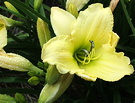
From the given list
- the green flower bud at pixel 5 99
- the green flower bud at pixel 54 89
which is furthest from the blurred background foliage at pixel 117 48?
the green flower bud at pixel 54 89

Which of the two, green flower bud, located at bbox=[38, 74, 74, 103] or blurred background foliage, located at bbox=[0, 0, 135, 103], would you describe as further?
blurred background foliage, located at bbox=[0, 0, 135, 103]

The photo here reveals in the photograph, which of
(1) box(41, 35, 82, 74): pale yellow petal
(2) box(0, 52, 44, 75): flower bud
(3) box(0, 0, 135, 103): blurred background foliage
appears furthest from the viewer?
(3) box(0, 0, 135, 103): blurred background foliage

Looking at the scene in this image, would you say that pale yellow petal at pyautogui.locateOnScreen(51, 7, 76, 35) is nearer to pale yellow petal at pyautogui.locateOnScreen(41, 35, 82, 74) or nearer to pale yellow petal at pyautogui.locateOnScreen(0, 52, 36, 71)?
pale yellow petal at pyautogui.locateOnScreen(41, 35, 82, 74)

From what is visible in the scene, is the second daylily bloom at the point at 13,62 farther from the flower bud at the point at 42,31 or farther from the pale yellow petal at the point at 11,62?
the flower bud at the point at 42,31

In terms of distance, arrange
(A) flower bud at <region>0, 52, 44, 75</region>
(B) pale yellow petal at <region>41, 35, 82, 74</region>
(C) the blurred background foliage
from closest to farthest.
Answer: (B) pale yellow petal at <region>41, 35, 82, 74</region>, (A) flower bud at <region>0, 52, 44, 75</region>, (C) the blurred background foliage

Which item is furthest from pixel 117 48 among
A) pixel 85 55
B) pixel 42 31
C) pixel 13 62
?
pixel 13 62

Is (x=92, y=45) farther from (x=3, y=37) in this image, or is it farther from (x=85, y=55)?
(x=3, y=37)

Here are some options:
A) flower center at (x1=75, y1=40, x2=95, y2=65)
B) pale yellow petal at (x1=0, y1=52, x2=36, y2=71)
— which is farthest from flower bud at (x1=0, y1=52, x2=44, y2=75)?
flower center at (x1=75, y1=40, x2=95, y2=65)
